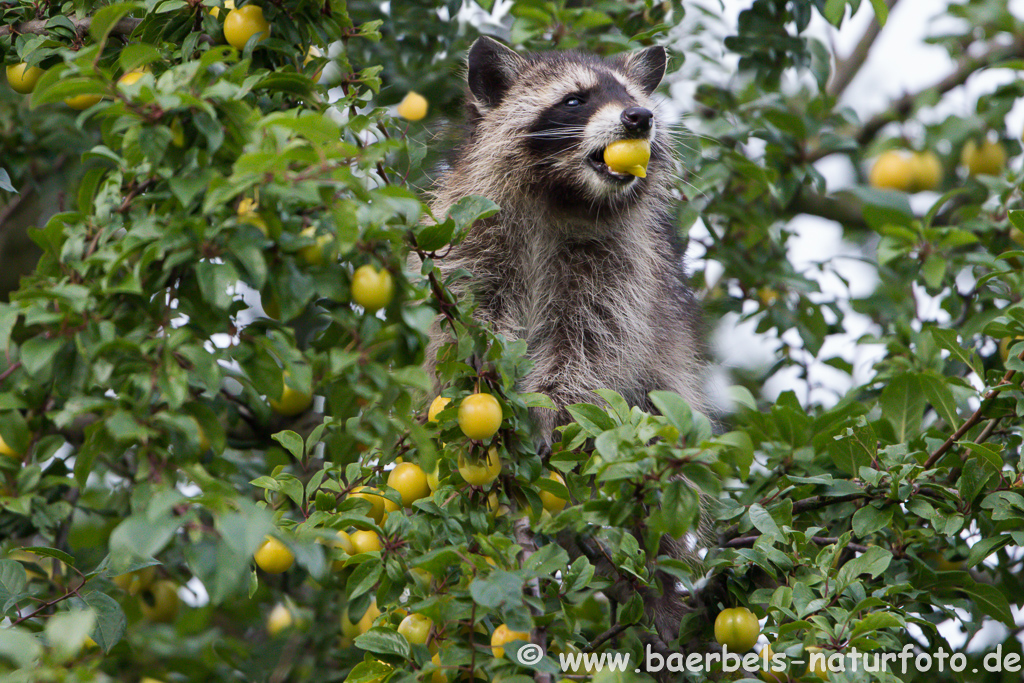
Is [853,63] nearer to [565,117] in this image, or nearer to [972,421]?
[565,117]

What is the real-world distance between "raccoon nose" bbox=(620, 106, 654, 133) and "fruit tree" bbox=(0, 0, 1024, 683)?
131mm

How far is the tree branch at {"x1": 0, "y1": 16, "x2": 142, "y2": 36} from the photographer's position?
2693 millimetres

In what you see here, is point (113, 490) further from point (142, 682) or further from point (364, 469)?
point (364, 469)

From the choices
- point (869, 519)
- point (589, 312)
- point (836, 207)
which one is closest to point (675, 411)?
point (869, 519)

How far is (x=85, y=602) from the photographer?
2584 millimetres

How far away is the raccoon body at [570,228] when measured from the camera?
12.4 feet

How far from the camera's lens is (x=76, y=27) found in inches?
106

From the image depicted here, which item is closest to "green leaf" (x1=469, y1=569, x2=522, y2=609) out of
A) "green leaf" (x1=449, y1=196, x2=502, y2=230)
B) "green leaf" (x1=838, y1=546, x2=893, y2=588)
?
"green leaf" (x1=449, y1=196, x2=502, y2=230)

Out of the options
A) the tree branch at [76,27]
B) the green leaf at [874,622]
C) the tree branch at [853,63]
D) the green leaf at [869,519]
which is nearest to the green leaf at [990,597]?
the green leaf at [869,519]

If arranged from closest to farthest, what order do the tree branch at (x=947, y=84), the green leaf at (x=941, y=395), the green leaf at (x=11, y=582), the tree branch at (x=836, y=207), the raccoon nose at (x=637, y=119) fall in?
the green leaf at (x=11, y=582)
the green leaf at (x=941, y=395)
the raccoon nose at (x=637, y=119)
the tree branch at (x=947, y=84)
the tree branch at (x=836, y=207)

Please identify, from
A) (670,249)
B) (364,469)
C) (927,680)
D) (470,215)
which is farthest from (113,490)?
(927,680)

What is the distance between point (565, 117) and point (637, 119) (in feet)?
1.63
